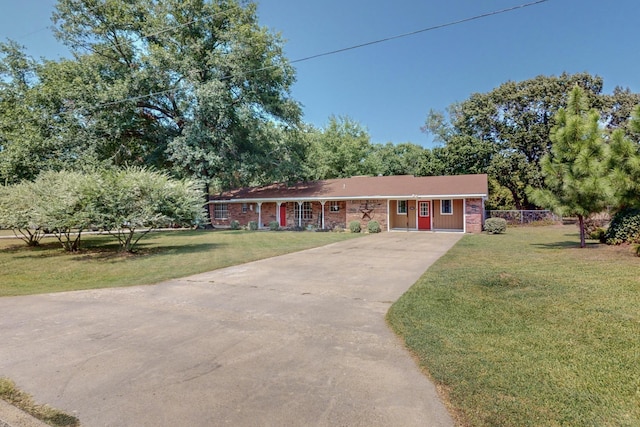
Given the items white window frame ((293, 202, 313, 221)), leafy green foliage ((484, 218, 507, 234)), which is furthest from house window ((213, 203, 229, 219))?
leafy green foliage ((484, 218, 507, 234))

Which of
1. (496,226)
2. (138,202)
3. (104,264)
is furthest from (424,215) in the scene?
(104,264)

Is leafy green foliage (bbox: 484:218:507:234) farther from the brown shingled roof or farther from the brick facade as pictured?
the brown shingled roof

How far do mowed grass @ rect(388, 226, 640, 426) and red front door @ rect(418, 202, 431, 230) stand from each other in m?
15.1

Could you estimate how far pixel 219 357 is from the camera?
3838 mm

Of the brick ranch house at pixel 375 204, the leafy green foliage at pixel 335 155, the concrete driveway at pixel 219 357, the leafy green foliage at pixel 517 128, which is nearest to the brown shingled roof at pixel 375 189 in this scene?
the brick ranch house at pixel 375 204

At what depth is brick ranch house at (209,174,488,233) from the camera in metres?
21.3

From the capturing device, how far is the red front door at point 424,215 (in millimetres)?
23047

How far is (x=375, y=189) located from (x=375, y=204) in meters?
1.38

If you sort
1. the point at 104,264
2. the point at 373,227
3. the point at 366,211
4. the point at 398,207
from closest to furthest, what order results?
1. the point at 104,264
2. the point at 373,227
3. the point at 366,211
4. the point at 398,207

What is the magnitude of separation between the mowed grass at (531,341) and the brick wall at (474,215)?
1259 centimetres

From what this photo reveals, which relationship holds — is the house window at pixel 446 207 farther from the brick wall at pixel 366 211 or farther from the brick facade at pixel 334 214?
the brick wall at pixel 366 211

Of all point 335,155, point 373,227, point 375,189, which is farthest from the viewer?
point 335,155

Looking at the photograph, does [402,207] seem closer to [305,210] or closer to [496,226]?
[496,226]

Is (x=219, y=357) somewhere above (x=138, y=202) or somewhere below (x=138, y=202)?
below
